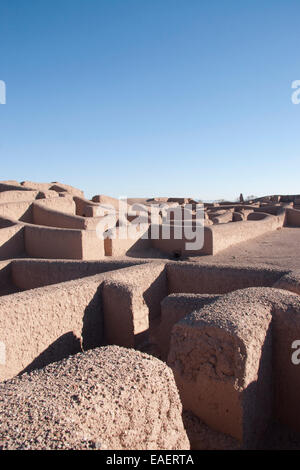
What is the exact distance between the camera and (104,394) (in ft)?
8.15

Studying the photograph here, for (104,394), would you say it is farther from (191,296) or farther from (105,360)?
(191,296)

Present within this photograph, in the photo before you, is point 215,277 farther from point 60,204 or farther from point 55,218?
point 60,204

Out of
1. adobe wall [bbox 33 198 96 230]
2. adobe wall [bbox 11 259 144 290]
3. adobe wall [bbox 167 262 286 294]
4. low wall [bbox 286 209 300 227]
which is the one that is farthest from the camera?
low wall [bbox 286 209 300 227]

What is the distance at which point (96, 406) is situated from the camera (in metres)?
2.36

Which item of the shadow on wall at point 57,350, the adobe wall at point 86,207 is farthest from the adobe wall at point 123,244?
the shadow on wall at point 57,350

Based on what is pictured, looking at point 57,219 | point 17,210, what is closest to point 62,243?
point 57,219

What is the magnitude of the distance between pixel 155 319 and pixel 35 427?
16.1 ft

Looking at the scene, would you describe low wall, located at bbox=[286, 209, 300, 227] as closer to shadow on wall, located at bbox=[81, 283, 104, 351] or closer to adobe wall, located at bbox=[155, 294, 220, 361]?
adobe wall, located at bbox=[155, 294, 220, 361]

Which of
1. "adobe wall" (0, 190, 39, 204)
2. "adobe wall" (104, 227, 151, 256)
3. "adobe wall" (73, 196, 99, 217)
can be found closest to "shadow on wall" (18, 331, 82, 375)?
"adobe wall" (104, 227, 151, 256)

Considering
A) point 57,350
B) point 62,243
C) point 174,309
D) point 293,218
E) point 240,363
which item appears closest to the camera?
point 240,363

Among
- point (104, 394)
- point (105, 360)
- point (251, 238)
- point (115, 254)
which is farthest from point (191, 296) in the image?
point (251, 238)

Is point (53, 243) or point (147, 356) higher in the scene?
point (147, 356)

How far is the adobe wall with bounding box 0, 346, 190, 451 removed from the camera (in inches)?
82.0

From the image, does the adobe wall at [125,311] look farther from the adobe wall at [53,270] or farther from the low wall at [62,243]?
the low wall at [62,243]
